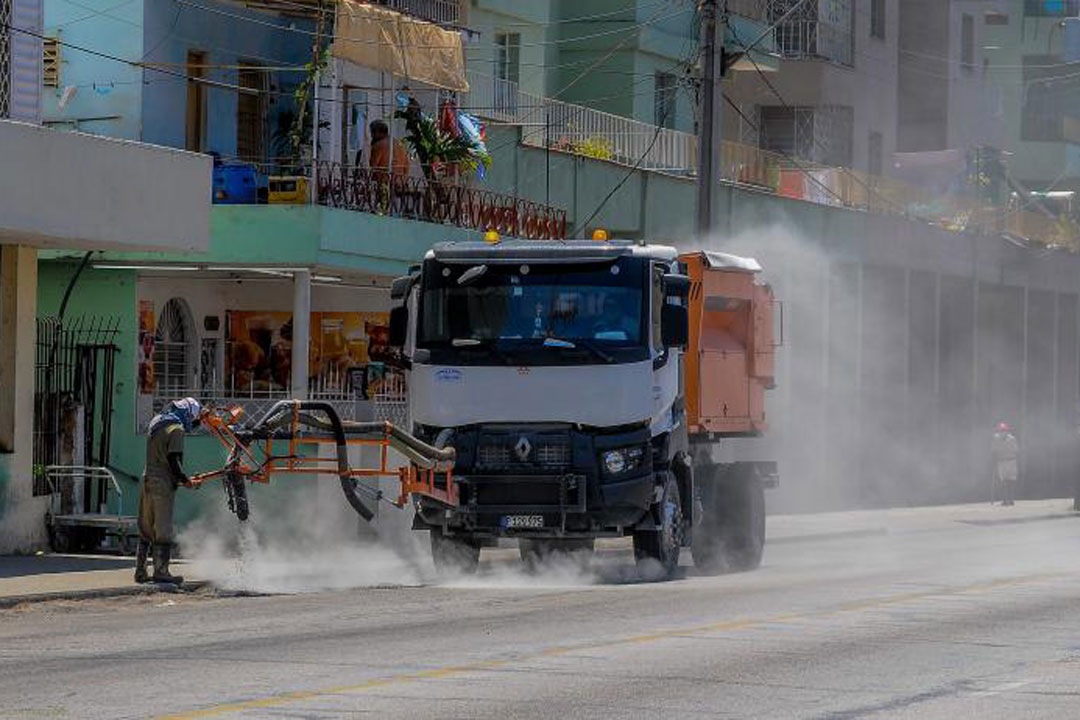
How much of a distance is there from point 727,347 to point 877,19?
3319 cm

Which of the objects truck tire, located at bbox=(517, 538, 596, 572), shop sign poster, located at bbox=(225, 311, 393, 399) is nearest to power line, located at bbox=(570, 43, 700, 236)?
shop sign poster, located at bbox=(225, 311, 393, 399)

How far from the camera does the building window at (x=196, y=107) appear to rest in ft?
109

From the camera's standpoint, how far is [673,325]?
23.4 meters

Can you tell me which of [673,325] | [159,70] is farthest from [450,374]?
[159,70]

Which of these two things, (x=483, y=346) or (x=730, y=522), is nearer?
(x=483, y=346)

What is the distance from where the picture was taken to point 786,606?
68.1 feet

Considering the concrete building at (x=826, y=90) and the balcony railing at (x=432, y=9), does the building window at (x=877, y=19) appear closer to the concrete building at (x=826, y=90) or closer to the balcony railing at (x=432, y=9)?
the concrete building at (x=826, y=90)

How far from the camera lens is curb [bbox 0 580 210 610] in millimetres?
21188

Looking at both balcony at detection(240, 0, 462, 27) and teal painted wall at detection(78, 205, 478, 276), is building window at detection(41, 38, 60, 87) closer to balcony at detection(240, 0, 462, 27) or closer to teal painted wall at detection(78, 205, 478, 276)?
balcony at detection(240, 0, 462, 27)

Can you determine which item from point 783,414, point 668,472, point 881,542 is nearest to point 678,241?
point 783,414

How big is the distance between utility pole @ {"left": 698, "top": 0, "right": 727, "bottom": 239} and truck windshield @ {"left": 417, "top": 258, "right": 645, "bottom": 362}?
32.0 ft

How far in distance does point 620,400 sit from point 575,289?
117 centimetres

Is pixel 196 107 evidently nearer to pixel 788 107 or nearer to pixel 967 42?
pixel 788 107

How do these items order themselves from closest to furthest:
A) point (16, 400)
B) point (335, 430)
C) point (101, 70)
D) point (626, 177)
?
point (335, 430) → point (16, 400) → point (101, 70) → point (626, 177)
